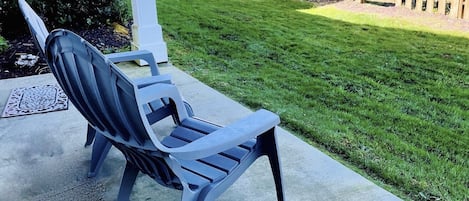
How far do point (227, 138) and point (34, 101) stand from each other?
8.73ft

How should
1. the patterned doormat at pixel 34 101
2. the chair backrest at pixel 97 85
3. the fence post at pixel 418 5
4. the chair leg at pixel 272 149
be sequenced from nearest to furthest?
the chair backrest at pixel 97 85 → the chair leg at pixel 272 149 → the patterned doormat at pixel 34 101 → the fence post at pixel 418 5

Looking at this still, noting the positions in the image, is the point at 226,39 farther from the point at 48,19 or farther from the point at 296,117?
the point at 296,117

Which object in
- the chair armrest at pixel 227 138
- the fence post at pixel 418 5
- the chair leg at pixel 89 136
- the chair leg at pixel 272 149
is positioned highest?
the fence post at pixel 418 5

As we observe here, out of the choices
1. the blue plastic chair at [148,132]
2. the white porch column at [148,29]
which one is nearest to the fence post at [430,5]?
the white porch column at [148,29]

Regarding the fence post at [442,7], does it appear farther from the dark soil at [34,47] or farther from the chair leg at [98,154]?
the chair leg at [98,154]

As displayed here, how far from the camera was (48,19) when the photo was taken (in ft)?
18.6

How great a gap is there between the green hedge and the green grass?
80 centimetres

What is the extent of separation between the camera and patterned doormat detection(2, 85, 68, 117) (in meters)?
3.56

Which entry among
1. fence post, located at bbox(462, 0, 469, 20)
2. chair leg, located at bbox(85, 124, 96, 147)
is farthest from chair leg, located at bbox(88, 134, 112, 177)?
fence post, located at bbox(462, 0, 469, 20)

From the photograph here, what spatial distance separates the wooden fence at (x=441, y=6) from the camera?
6.07 m

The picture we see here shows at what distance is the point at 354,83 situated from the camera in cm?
410

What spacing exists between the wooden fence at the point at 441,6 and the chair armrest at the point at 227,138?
206 inches

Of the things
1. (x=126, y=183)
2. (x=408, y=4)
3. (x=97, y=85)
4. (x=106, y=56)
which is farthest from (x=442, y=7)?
(x=97, y=85)

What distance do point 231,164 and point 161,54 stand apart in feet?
10.1
